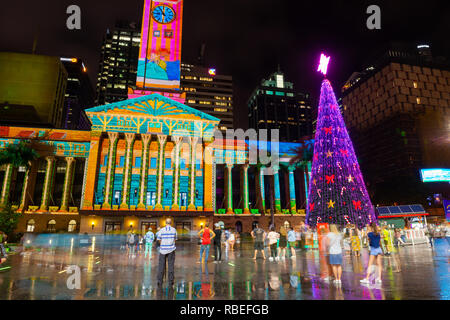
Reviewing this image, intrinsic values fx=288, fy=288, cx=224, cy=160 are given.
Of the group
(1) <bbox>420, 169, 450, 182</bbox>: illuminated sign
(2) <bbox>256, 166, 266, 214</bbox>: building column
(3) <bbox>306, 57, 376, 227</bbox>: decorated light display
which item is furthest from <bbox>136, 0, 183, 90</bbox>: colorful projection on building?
(1) <bbox>420, 169, 450, 182</bbox>: illuminated sign

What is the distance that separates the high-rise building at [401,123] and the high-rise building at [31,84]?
93.8 meters

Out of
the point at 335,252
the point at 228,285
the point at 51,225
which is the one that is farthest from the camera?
the point at 51,225

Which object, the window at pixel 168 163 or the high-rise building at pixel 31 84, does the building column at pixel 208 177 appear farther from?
the high-rise building at pixel 31 84

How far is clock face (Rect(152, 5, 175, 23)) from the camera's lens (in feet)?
186

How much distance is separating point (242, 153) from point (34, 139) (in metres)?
36.8

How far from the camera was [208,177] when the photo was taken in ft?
164

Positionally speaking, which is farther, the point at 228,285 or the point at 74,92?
the point at 74,92

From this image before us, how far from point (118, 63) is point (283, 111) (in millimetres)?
94627

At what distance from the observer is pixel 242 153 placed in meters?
56.5

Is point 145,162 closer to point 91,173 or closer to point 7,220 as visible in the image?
point 91,173

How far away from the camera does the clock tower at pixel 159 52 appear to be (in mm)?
54219

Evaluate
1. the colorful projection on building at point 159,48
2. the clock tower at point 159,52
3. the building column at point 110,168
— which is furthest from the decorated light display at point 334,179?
the colorful projection on building at point 159,48

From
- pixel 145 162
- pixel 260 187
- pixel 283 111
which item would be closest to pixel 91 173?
pixel 145 162
